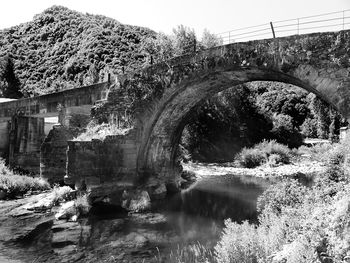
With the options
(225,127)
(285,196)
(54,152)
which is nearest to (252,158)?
(225,127)

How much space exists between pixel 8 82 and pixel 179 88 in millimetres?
48969

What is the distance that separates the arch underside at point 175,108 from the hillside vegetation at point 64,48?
101ft

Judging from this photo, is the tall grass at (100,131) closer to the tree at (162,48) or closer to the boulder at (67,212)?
the boulder at (67,212)

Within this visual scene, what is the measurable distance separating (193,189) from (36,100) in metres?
11.5

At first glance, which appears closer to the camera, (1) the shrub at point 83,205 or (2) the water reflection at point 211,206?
(2) the water reflection at point 211,206

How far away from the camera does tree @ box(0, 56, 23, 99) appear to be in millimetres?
53438

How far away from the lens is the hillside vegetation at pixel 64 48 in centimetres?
5922

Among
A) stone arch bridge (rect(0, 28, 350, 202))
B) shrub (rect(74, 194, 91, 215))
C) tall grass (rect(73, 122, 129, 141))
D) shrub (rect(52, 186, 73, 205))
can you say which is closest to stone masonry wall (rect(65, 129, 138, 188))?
stone arch bridge (rect(0, 28, 350, 202))

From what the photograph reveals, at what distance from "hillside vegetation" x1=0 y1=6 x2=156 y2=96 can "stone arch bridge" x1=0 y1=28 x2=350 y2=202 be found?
104 feet

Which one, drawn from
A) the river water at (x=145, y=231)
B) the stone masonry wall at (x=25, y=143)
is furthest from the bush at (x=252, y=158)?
the stone masonry wall at (x=25, y=143)

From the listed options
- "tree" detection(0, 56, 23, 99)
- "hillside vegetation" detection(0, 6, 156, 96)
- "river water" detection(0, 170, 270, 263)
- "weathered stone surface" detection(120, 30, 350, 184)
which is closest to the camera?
"river water" detection(0, 170, 270, 263)

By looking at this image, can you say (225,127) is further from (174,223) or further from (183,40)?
(174,223)

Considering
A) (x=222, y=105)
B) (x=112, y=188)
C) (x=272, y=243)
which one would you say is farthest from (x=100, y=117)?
(x=222, y=105)

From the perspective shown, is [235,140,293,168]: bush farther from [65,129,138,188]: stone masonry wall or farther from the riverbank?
[65,129,138,188]: stone masonry wall
